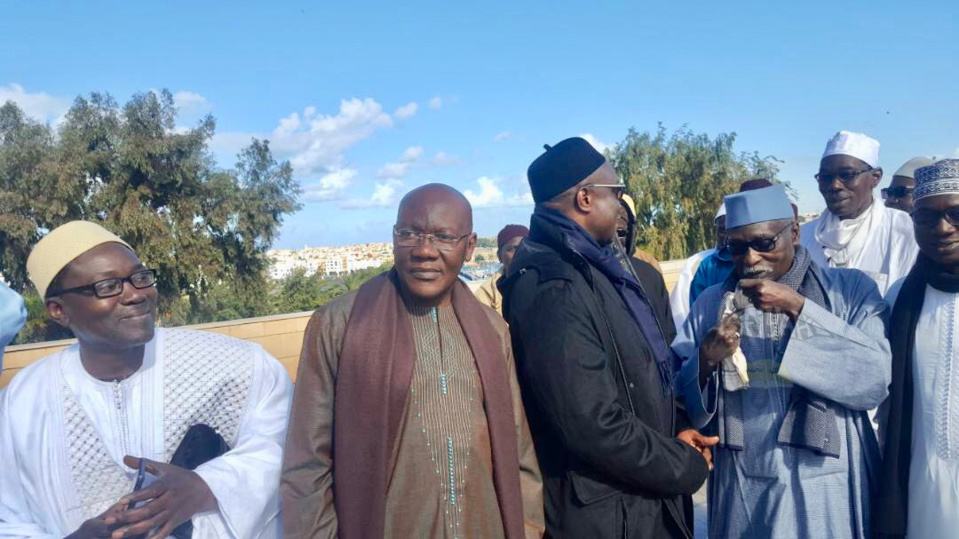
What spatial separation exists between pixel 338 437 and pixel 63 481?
92 cm

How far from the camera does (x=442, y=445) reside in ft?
7.38

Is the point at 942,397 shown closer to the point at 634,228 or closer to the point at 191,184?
the point at 634,228

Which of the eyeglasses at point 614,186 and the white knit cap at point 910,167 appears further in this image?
the white knit cap at point 910,167

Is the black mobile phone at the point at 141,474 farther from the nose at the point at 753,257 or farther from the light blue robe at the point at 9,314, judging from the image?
the nose at the point at 753,257

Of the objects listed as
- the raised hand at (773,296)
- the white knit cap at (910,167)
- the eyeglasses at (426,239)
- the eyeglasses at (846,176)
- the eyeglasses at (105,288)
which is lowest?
the raised hand at (773,296)

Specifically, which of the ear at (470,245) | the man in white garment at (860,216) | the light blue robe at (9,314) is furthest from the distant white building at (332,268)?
the ear at (470,245)

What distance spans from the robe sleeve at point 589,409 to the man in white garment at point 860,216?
2263 mm

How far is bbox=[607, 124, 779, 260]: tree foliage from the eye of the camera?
2488 cm

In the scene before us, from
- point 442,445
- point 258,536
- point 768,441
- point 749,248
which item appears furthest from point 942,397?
point 258,536

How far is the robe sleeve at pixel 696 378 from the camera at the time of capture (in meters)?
2.64

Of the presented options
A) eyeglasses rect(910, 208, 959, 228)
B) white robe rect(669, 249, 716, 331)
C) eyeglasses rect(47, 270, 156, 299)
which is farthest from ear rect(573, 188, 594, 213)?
white robe rect(669, 249, 716, 331)

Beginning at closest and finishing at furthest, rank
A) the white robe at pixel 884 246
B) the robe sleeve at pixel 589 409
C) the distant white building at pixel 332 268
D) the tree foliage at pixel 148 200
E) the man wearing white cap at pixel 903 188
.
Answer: the robe sleeve at pixel 589 409 < the white robe at pixel 884 246 < the man wearing white cap at pixel 903 188 < the tree foliage at pixel 148 200 < the distant white building at pixel 332 268

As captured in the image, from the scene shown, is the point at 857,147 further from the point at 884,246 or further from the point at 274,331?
the point at 274,331

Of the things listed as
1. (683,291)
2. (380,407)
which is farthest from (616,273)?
(683,291)
